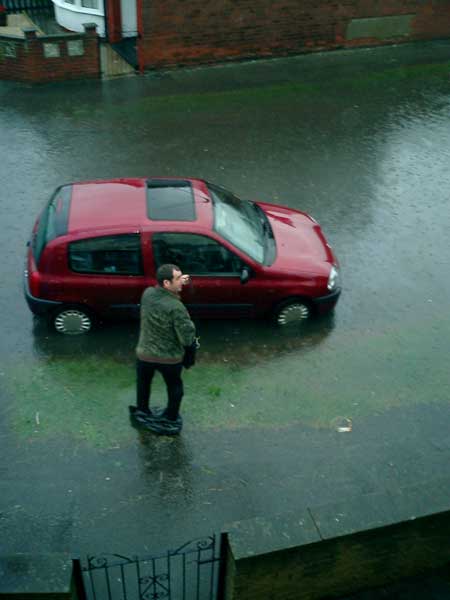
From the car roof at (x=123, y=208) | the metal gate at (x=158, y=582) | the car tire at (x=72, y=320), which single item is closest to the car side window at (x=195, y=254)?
the car roof at (x=123, y=208)

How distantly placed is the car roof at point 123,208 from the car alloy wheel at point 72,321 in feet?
3.27

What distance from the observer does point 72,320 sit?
8.38 m

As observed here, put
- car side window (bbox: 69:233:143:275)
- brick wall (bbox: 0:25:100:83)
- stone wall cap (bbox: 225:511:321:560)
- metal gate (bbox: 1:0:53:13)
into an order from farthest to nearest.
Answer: metal gate (bbox: 1:0:53:13)
brick wall (bbox: 0:25:100:83)
car side window (bbox: 69:233:143:275)
stone wall cap (bbox: 225:511:321:560)

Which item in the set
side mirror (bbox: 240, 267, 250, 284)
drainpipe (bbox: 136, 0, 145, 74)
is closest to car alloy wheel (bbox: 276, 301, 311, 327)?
side mirror (bbox: 240, 267, 250, 284)

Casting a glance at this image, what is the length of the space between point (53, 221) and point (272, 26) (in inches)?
407

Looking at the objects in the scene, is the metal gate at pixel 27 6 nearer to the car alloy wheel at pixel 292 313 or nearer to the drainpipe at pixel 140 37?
the drainpipe at pixel 140 37

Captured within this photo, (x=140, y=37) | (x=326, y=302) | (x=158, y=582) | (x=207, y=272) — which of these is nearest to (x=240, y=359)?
(x=207, y=272)

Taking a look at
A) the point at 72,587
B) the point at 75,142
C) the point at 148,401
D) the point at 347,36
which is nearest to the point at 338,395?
the point at 148,401

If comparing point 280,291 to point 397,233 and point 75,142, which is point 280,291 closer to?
point 397,233

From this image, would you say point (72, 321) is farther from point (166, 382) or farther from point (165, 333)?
point (165, 333)

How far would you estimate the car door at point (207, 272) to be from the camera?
8.05 meters

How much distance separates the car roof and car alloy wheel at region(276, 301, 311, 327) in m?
1.44

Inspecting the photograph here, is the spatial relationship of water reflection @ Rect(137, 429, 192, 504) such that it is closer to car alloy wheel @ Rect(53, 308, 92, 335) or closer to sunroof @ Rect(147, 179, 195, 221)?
car alloy wheel @ Rect(53, 308, 92, 335)

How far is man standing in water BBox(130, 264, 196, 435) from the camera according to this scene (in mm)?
6309
